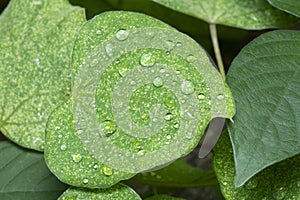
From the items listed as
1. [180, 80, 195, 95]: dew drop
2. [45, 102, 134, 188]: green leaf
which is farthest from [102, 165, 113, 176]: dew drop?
[180, 80, 195, 95]: dew drop

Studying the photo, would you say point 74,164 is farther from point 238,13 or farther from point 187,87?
point 238,13

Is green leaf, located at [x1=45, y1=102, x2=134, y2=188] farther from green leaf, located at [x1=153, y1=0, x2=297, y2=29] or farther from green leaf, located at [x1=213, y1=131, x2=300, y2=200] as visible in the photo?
green leaf, located at [x1=153, y1=0, x2=297, y2=29]

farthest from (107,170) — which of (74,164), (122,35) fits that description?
(122,35)

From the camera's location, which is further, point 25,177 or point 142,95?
point 25,177

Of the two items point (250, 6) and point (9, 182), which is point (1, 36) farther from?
point (250, 6)

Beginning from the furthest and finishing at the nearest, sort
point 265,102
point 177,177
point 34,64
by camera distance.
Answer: point 177,177
point 34,64
point 265,102

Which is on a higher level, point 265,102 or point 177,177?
point 265,102

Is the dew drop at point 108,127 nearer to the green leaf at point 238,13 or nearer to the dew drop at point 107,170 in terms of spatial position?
the dew drop at point 107,170

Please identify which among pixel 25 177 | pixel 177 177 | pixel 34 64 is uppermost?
pixel 34 64
